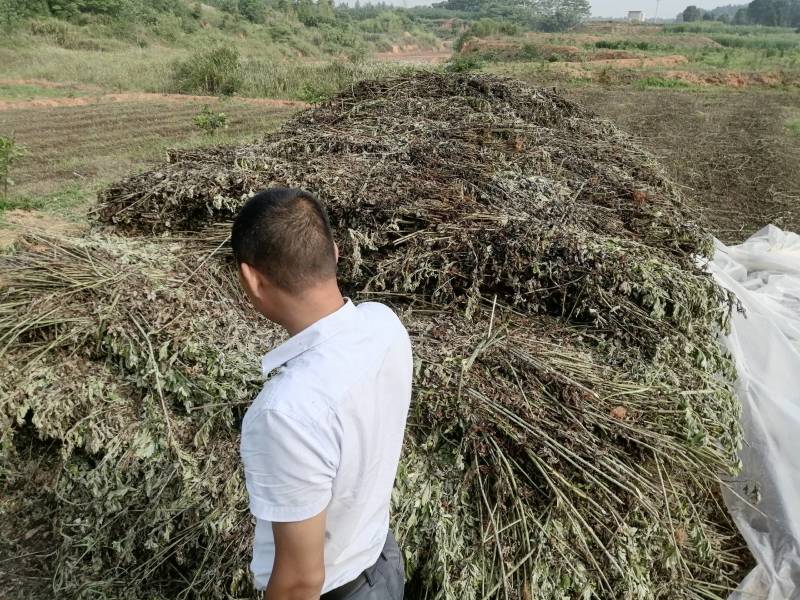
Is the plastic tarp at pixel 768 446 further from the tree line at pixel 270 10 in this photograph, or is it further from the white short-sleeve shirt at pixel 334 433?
the tree line at pixel 270 10

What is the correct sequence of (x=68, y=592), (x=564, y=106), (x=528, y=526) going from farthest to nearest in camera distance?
(x=564, y=106) < (x=68, y=592) < (x=528, y=526)

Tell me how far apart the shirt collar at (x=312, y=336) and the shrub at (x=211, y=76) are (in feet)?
55.6

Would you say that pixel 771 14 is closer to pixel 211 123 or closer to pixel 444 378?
pixel 211 123

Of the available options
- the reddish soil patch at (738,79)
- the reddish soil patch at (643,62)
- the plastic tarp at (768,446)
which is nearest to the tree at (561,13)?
the reddish soil patch at (643,62)

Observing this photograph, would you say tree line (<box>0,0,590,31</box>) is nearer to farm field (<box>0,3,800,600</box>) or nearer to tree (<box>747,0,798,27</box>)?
farm field (<box>0,3,800,600</box>)

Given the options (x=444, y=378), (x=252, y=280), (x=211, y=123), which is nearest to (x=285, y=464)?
(x=252, y=280)

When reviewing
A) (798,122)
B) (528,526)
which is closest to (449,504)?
(528,526)

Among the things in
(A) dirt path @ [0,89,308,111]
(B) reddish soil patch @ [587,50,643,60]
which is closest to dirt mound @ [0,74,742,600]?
(A) dirt path @ [0,89,308,111]

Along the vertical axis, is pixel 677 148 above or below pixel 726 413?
below

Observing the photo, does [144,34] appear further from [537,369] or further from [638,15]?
[638,15]

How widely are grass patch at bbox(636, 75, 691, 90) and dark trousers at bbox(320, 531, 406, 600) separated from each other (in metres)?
20.7

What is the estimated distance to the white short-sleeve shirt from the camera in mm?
1021

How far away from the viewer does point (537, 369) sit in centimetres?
239

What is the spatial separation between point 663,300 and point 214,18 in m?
37.8
